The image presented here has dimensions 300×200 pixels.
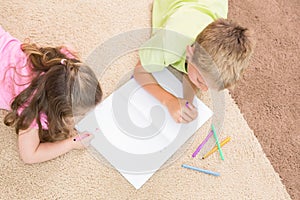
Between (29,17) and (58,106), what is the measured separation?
0.43m

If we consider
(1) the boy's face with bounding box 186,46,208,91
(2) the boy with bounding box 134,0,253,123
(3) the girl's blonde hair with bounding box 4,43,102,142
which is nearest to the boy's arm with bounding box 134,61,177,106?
(2) the boy with bounding box 134,0,253,123

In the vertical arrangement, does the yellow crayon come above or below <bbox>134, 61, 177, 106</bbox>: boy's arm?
below

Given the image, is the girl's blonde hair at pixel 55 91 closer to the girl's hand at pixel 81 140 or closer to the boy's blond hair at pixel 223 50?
the girl's hand at pixel 81 140

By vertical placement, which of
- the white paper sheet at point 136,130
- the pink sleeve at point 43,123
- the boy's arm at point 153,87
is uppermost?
the pink sleeve at point 43,123

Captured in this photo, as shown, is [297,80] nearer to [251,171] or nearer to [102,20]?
[251,171]

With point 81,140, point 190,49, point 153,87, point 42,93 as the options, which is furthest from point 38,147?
point 190,49

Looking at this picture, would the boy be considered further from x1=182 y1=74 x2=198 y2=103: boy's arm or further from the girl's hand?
the girl's hand

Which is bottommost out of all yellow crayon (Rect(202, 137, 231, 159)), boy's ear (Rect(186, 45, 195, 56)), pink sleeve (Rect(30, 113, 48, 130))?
yellow crayon (Rect(202, 137, 231, 159))

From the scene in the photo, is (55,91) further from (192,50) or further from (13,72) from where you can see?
(192,50)

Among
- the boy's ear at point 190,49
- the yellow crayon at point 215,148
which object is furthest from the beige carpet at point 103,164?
the boy's ear at point 190,49

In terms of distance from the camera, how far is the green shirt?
92cm

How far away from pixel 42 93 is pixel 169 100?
34 cm

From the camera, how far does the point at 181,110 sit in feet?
3.22

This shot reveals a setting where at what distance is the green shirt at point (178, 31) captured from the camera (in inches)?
36.1
